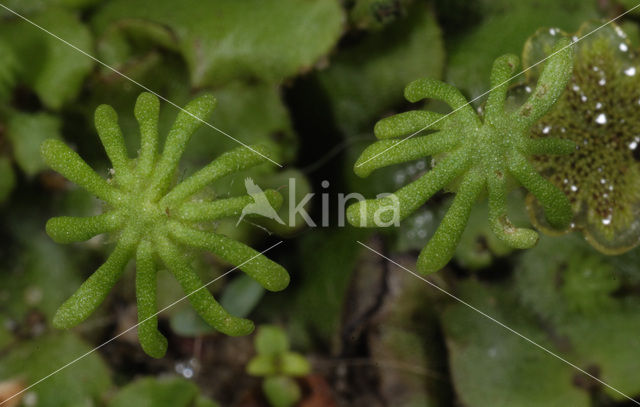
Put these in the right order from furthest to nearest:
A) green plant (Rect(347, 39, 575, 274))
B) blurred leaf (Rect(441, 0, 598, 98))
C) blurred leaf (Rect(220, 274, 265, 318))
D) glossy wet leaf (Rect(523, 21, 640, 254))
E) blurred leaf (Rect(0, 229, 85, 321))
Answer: blurred leaf (Rect(0, 229, 85, 321)) < blurred leaf (Rect(220, 274, 265, 318)) < blurred leaf (Rect(441, 0, 598, 98)) < glossy wet leaf (Rect(523, 21, 640, 254)) < green plant (Rect(347, 39, 575, 274))

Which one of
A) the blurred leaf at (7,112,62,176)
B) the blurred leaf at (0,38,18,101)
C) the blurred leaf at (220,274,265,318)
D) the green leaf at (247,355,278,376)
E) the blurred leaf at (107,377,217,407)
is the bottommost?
the blurred leaf at (107,377,217,407)

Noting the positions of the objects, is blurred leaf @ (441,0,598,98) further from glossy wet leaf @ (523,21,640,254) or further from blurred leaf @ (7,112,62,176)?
blurred leaf @ (7,112,62,176)

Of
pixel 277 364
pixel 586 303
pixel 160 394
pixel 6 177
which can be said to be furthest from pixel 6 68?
pixel 586 303

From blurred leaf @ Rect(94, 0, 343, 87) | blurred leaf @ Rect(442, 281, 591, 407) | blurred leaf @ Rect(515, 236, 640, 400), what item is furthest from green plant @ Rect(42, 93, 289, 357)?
blurred leaf @ Rect(515, 236, 640, 400)

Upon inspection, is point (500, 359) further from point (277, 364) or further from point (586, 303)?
point (277, 364)

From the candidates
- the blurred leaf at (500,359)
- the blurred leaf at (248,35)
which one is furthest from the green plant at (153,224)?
the blurred leaf at (500,359)

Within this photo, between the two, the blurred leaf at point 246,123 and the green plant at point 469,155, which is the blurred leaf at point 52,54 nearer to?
the blurred leaf at point 246,123
